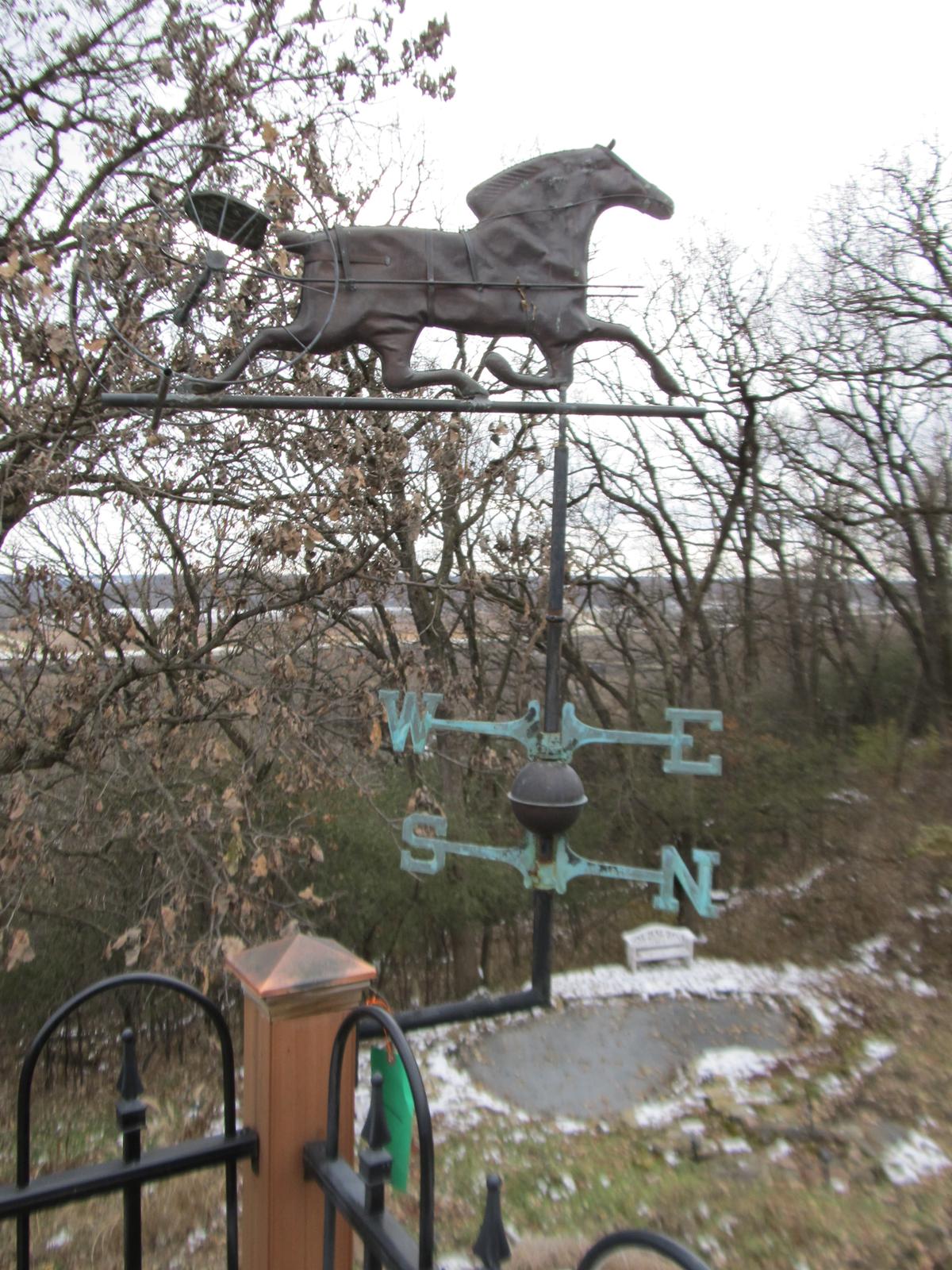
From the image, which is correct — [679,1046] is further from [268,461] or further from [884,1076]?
[268,461]

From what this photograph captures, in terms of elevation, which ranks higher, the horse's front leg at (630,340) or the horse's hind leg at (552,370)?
the horse's front leg at (630,340)

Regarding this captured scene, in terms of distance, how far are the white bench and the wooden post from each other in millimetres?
6563

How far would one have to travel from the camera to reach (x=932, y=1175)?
4.05 m

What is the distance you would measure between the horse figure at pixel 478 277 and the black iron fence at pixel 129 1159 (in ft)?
3.37

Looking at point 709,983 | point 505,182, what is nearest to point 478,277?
point 505,182

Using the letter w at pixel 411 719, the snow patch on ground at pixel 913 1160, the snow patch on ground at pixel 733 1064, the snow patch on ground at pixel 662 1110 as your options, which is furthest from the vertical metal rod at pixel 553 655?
the snow patch on ground at pixel 733 1064

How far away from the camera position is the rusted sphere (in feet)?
4.30

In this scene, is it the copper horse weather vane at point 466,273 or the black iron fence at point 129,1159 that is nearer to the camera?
the black iron fence at point 129,1159

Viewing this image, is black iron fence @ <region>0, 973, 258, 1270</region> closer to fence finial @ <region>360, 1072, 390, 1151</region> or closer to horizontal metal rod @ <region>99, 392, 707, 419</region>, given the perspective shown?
fence finial @ <region>360, 1072, 390, 1151</region>

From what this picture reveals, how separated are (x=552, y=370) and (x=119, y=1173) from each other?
1.40 metres

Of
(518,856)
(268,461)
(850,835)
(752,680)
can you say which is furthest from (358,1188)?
(752,680)

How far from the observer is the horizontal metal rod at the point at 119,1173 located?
1007 mm

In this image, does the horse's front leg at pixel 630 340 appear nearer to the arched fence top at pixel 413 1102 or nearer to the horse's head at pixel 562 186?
the horse's head at pixel 562 186

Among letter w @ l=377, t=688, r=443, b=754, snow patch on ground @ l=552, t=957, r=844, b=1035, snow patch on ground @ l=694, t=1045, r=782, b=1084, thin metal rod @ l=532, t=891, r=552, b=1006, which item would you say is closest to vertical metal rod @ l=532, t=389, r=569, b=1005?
thin metal rod @ l=532, t=891, r=552, b=1006
